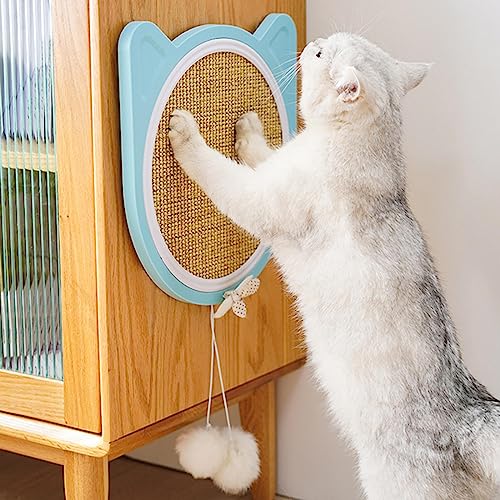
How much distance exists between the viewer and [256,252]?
4.65ft

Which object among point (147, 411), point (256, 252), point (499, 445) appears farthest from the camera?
point (256, 252)

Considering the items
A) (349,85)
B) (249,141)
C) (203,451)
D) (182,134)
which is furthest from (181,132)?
(203,451)

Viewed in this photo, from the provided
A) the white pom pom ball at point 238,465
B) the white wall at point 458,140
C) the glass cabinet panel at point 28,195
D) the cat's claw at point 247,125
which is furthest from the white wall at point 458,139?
the glass cabinet panel at point 28,195

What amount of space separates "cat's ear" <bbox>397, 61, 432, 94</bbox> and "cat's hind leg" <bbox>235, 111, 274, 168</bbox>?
231 millimetres

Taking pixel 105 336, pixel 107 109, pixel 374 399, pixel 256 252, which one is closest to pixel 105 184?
pixel 107 109

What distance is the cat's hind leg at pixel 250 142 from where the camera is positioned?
134 centimetres

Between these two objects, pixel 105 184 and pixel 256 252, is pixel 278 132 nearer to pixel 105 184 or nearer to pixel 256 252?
pixel 256 252

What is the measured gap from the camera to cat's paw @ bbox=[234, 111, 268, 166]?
1341 mm

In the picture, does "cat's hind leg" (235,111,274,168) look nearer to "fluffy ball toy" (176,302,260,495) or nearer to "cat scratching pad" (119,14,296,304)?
"cat scratching pad" (119,14,296,304)

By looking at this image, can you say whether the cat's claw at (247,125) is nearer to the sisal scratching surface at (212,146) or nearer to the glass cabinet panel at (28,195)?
the sisal scratching surface at (212,146)

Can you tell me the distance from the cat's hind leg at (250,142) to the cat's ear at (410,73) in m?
0.23

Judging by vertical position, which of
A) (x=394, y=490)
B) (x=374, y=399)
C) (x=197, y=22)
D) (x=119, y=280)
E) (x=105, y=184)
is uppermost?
(x=197, y=22)

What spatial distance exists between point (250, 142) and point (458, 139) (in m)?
0.36

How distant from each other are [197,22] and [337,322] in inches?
18.7
